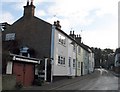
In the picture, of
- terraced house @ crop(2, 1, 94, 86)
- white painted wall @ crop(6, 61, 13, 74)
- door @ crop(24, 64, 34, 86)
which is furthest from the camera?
terraced house @ crop(2, 1, 94, 86)

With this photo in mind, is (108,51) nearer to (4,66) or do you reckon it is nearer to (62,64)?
(62,64)

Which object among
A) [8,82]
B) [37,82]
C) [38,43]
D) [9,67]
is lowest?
[37,82]

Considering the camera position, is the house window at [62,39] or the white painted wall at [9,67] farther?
the house window at [62,39]

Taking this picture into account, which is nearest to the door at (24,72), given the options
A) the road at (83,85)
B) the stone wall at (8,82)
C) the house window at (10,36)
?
the stone wall at (8,82)

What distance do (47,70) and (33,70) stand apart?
415 centimetres

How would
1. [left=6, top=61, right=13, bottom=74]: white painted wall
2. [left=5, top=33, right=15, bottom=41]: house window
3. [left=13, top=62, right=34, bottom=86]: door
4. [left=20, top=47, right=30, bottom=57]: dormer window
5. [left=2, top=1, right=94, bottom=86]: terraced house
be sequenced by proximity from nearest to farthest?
1. [left=6, top=61, right=13, bottom=74]: white painted wall
2. [left=13, top=62, right=34, bottom=86]: door
3. [left=2, top=1, right=94, bottom=86]: terraced house
4. [left=20, top=47, right=30, bottom=57]: dormer window
5. [left=5, top=33, right=15, bottom=41]: house window

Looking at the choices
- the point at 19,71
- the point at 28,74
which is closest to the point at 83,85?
the point at 28,74

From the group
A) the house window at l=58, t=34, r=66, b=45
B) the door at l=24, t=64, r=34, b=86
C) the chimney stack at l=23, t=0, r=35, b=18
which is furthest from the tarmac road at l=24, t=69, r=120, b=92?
the chimney stack at l=23, t=0, r=35, b=18

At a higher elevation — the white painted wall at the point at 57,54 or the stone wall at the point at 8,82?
the white painted wall at the point at 57,54

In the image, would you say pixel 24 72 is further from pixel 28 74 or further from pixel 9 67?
pixel 9 67

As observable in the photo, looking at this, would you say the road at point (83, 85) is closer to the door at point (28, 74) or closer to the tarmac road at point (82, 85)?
the tarmac road at point (82, 85)

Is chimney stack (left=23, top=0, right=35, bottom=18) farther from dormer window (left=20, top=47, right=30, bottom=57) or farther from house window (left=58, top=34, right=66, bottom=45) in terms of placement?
house window (left=58, top=34, right=66, bottom=45)

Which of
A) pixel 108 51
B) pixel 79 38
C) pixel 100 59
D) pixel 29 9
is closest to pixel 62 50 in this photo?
pixel 29 9

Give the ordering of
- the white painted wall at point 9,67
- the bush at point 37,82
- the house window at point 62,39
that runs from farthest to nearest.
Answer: the house window at point 62,39 → the bush at point 37,82 → the white painted wall at point 9,67
